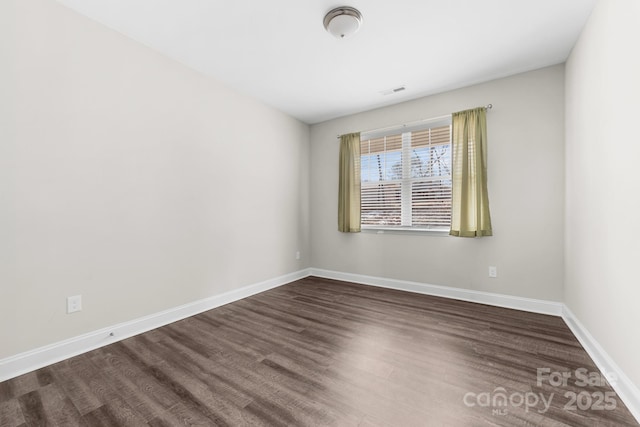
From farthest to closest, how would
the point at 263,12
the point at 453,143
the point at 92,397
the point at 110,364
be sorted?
the point at 453,143
the point at 263,12
the point at 110,364
the point at 92,397

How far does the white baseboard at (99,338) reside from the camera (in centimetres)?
178

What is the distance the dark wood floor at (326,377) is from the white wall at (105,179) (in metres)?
0.47

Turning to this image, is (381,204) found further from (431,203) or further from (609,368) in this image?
(609,368)

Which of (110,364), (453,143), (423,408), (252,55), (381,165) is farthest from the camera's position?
(381,165)

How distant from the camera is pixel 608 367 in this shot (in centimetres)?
170

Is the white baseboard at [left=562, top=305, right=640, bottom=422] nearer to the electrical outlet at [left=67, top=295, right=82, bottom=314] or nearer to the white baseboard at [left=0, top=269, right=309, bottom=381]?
the white baseboard at [left=0, top=269, right=309, bottom=381]

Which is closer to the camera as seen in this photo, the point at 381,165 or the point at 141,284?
the point at 141,284

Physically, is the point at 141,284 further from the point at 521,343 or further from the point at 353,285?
the point at 521,343

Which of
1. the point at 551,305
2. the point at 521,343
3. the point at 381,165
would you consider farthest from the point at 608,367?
the point at 381,165

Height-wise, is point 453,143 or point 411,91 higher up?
point 411,91

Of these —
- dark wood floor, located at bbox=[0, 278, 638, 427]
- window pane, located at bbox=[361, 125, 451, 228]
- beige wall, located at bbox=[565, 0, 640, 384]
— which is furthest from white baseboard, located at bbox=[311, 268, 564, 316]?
window pane, located at bbox=[361, 125, 451, 228]

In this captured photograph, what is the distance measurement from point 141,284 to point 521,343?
3290 mm

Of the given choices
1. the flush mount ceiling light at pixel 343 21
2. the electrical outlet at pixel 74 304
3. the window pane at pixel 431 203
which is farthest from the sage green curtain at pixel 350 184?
the electrical outlet at pixel 74 304

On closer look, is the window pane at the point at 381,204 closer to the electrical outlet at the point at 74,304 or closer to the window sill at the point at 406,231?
the window sill at the point at 406,231
